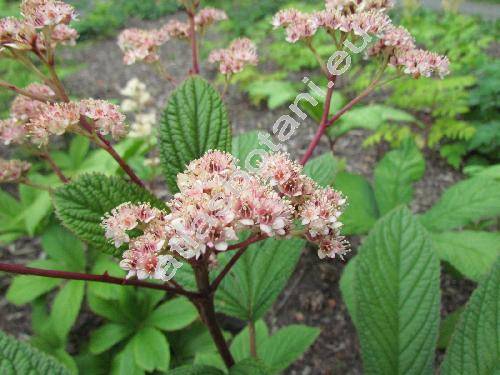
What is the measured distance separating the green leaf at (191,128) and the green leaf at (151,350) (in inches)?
33.8

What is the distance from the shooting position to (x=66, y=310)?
1713mm

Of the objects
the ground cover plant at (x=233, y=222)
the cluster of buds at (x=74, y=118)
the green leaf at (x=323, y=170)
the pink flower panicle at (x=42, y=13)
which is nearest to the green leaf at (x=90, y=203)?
the ground cover plant at (x=233, y=222)

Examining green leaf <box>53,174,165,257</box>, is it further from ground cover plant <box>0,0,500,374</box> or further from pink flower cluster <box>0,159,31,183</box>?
pink flower cluster <box>0,159,31,183</box>

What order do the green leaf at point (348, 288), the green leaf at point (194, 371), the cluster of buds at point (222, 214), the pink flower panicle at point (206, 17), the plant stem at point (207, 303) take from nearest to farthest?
the cluster of buds at point (222, 214)
the plant stem at point (207, 303)
the green leaf at point (194, 371)
the green leaf at point (348, 288)
the pink flower panicle at point (206, 17)

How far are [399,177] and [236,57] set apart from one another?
3.14 ft

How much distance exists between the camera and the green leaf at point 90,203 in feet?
2.86

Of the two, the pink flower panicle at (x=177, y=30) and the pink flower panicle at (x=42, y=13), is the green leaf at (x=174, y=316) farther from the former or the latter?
the pink flower panicle at (x=42, y=13)

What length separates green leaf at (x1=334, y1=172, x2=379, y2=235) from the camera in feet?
5.93

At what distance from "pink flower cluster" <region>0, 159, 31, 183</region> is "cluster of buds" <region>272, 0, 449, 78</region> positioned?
0.78m

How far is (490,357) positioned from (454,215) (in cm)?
95

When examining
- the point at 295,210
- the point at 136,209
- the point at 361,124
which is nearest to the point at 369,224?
the point at 361,124

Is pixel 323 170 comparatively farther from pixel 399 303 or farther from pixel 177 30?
pixel 177 30

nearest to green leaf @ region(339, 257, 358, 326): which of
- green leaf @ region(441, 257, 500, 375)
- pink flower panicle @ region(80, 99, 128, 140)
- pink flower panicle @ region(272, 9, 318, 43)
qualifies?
green leaf @ region(441, 257, 500, 375)

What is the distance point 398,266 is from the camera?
1.05m
